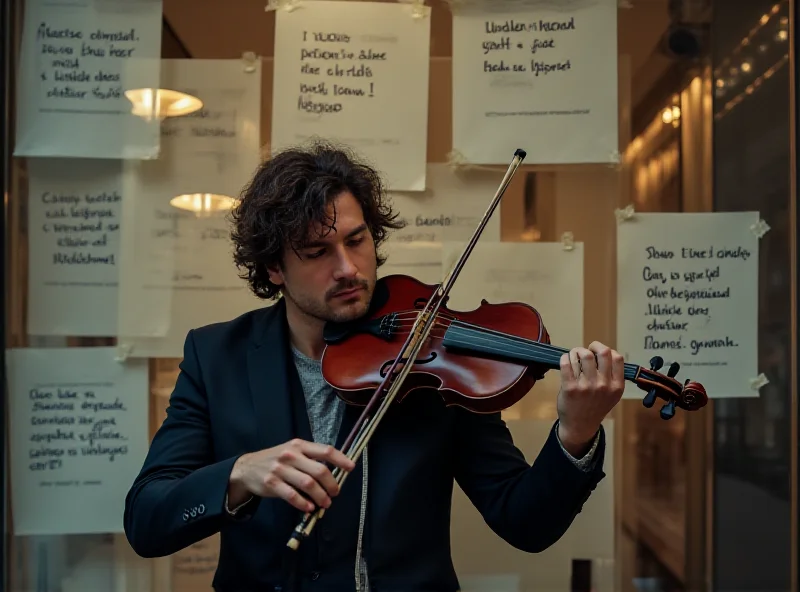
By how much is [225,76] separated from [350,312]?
3.00 ft

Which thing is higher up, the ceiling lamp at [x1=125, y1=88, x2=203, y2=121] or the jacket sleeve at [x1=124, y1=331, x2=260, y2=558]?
the ceiling lamp at [x1=125, y1=88, x2=203, y2=121]

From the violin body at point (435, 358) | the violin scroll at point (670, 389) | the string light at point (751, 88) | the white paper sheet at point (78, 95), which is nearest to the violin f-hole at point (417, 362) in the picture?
the violin body at point (435, 358)

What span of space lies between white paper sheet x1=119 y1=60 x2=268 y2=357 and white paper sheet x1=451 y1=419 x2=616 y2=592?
875mm

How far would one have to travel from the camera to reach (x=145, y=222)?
2.19 m

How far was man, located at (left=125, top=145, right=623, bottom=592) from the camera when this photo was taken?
1547 millimetres

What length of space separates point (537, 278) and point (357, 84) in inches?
27.8

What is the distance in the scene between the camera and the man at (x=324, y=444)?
155 cm

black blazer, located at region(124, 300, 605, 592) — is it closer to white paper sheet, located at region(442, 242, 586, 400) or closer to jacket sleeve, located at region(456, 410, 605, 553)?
jacket sleeve, located at region(456, 410, 605, 553)


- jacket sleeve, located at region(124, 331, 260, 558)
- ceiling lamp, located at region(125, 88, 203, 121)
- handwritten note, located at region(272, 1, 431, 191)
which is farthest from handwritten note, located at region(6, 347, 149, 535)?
handwritten note, located at region(272, 1, 431, 191)

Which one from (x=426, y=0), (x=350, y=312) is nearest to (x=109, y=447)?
(x=350, y=312)

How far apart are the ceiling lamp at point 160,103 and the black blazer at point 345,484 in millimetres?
770

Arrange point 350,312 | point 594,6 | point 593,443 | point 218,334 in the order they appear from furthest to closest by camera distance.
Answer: point 594,6 → point 218,334 → point 350,312 → point 593,443

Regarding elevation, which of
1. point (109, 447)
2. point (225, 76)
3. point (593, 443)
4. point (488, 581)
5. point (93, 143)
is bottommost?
point (488, 581)

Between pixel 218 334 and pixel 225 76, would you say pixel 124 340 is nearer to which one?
pixel 218 334
